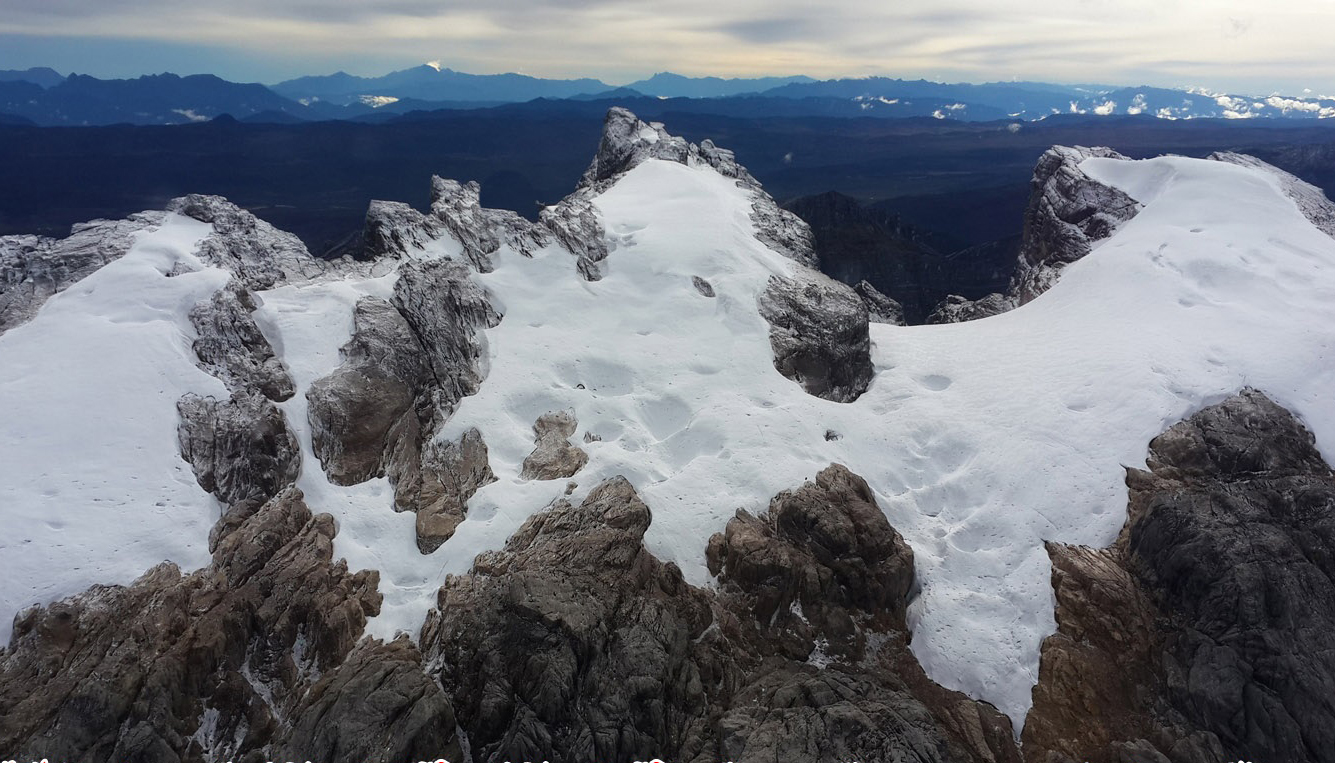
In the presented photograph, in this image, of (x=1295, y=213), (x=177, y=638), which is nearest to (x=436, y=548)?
(x=177, y=638)

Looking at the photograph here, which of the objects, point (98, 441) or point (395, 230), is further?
point (395, 230)

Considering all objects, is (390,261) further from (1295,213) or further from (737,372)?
(1295,213)

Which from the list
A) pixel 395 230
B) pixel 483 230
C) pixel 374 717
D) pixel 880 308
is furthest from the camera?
pixel 880 308

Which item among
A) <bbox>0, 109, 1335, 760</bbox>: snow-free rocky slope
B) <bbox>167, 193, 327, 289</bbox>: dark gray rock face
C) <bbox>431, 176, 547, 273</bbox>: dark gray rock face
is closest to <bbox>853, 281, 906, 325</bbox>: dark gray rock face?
<bbox>0, 109, 1335, 760</bbox>: snow-free rocky slope

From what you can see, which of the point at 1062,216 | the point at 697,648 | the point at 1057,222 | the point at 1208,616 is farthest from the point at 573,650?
the point at 1062,216

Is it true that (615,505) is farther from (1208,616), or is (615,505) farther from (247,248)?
(247,248)

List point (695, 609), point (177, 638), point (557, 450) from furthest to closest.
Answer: point (557, 450)
point (695, 609)
point (177, 638)

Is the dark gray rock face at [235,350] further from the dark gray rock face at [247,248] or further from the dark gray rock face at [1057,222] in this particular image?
the dark gray rock face at [1057,222]
